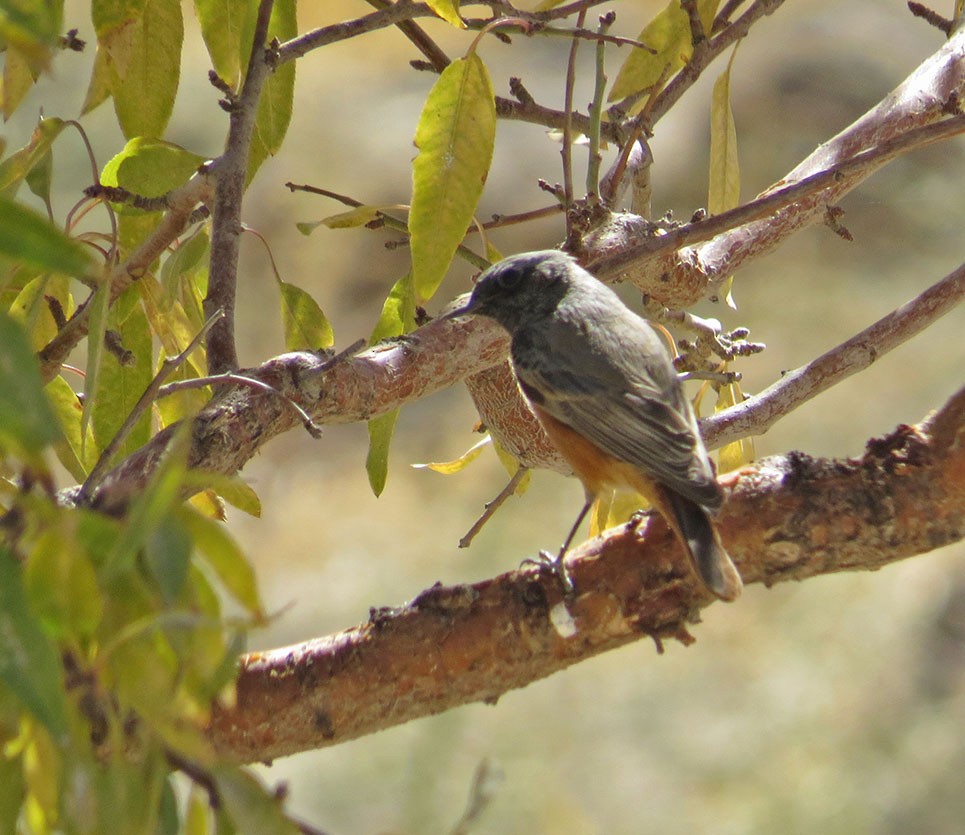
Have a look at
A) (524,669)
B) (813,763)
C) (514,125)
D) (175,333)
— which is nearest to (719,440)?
(524,669)

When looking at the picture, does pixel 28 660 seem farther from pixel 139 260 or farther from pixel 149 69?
pixel 149 69

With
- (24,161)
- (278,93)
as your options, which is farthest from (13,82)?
(278,93)

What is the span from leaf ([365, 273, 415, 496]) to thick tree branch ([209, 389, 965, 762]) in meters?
0.49

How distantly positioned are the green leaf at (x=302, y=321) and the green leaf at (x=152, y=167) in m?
0.41

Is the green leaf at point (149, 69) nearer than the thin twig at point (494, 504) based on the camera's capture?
Yes

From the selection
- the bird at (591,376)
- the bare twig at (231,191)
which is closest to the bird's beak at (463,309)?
the bird at (591,376)

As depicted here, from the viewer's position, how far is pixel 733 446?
3.15 metres

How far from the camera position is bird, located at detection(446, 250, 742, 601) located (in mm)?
2795

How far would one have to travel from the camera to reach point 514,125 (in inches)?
445

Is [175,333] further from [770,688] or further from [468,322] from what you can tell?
[770,688]

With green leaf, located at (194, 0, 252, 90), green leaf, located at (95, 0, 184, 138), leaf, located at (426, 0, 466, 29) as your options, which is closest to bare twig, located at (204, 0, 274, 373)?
green leaf, located at (194, 0, 252, 90)

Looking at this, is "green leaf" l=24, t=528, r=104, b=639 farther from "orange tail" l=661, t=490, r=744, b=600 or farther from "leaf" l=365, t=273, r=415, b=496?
"leaf" l=365, t=273, r=415, b=496

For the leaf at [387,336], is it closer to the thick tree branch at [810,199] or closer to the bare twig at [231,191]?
the bare twig at [231,191]

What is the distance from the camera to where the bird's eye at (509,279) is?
3.01 m
